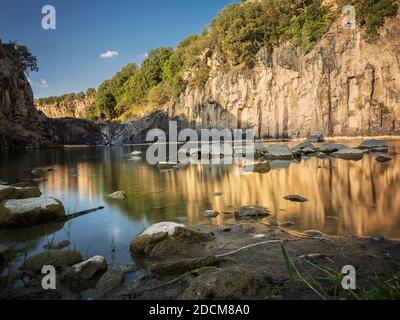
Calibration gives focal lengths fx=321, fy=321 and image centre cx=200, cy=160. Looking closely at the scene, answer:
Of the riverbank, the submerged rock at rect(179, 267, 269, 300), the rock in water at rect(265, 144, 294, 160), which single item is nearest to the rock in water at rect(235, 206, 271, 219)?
the riverbank

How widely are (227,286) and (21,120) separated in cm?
4859

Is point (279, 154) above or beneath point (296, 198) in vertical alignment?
above

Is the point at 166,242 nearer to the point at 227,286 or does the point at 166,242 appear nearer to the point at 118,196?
the point at 227,286

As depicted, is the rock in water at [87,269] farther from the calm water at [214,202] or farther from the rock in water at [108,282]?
the calm water at [214,202]

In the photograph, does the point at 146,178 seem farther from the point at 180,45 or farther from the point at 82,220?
the point at 180,45

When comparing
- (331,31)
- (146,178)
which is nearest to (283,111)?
(331,31)

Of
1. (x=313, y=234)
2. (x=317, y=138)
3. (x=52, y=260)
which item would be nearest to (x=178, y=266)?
(x=52, y=260)

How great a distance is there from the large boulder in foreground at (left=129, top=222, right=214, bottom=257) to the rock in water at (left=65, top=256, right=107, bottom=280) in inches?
28.7

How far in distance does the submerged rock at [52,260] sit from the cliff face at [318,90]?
40852 millimetres

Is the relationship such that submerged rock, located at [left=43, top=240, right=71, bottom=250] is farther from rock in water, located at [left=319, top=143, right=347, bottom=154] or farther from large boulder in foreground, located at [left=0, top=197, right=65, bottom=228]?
rock in water, located at [left=319, top=143, right=347, bottom=154]

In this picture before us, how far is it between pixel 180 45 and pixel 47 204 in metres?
77.7

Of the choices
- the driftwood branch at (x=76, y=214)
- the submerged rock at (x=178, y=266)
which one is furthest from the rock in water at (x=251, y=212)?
the driftwood branch at (x=76, y=214)

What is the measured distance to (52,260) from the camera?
4508 mm

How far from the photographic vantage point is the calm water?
583 centimetres
